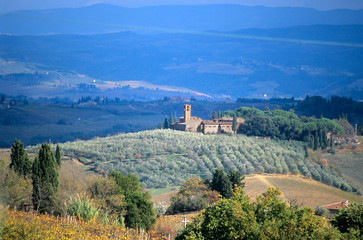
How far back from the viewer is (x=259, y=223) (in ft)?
61.0

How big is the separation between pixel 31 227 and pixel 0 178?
320 inches

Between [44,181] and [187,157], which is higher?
[44,181]

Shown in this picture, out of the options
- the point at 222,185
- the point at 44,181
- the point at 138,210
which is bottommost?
the point at 138,210

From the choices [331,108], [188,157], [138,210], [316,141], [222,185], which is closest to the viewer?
[138,210]

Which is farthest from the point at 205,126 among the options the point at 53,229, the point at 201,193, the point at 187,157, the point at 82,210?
the point at 53,229

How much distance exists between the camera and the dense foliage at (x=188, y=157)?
4794cm

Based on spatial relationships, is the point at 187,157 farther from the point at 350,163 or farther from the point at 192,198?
the point at 192,198

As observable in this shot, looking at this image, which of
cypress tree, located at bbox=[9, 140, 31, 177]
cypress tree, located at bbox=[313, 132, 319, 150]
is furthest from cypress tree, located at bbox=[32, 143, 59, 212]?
cypress tree, located at bbox=[313, 132, 319, 150]

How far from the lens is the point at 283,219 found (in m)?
18.2

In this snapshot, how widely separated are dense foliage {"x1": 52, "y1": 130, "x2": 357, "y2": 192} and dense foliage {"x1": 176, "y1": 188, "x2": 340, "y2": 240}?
2491 centimetres

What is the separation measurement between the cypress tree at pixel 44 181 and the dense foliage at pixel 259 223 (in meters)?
7.22

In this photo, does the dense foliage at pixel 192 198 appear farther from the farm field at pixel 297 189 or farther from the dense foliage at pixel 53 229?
the dense foliage at pixel 53 229

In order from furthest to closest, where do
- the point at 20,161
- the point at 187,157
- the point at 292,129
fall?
the point at 292,129 < the point at 187,157 < the point at 20,161

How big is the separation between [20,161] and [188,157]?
1053 inches
